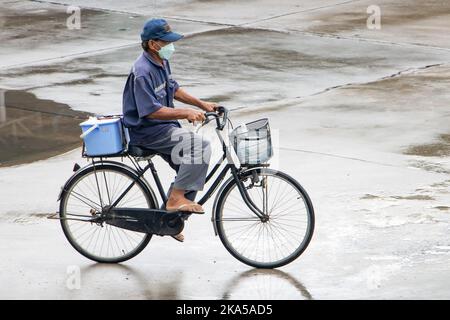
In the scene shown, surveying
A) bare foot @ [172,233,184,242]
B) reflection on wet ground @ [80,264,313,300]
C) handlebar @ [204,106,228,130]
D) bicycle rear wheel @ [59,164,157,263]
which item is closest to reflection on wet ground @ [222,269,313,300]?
reflection on wet ground @ [80,264,313,300]

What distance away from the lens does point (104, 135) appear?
8102 mm

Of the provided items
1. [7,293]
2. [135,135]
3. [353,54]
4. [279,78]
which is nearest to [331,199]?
[135,135]

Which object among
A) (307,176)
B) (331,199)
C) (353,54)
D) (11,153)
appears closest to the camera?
(331,199)

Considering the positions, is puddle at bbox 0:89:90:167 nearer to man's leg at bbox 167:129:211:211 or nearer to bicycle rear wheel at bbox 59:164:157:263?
bicycle rear wheel at bbox 59:164:157:263

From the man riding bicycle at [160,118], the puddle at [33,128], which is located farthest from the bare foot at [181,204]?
the puddle at [33,128]

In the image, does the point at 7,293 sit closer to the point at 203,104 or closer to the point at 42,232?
the point at 42,232

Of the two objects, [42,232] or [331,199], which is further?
[331,199]

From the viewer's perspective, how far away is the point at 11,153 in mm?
11562

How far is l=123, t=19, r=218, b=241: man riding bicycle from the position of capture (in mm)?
7945

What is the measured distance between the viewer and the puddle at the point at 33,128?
11578mm

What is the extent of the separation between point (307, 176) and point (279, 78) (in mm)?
4457

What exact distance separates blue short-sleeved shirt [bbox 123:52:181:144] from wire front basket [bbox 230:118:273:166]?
0.55m

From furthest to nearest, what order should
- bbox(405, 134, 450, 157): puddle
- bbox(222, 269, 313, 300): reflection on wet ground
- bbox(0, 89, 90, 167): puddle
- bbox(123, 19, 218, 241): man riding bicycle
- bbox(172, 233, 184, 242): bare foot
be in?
bbox(0, 89, 90, 167): puddle, bbox(405, 134, 450, 157): puddle, bbox(172, 233, 184, 242): bare foot, bbox(123, 19, 218, 241): man riding bicycle, bbox(222, 269, 313, 300): reflection on wet ground
